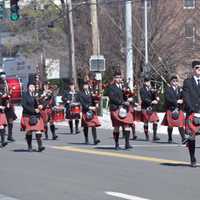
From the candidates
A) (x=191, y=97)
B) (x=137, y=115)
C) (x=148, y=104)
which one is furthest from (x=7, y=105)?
(x=191, y=97)

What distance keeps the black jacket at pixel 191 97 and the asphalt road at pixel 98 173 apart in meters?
1.14

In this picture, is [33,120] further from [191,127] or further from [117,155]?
[191,127]

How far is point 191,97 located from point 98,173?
7.16 ft

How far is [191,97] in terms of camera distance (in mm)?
14164

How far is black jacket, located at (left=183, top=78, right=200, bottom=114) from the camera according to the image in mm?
14125

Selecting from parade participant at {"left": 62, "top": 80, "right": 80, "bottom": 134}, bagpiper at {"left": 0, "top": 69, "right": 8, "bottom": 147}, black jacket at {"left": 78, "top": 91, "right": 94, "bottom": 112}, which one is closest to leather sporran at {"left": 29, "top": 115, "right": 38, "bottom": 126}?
bagpiper at {"left": 0, "top": 69, "right": 8, "bottom": 147}

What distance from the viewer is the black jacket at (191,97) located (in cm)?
1412

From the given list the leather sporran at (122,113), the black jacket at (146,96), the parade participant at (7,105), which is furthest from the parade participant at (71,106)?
the leather sporran at (122,113)

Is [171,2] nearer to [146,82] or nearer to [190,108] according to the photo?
[146,82]

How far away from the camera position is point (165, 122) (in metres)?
21.5

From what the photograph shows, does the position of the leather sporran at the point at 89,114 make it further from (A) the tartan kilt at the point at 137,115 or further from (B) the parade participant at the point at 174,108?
(A) the tartan kilt at the point at 137,115

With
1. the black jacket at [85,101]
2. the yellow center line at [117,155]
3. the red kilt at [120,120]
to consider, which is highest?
the black jacket at [85,101]

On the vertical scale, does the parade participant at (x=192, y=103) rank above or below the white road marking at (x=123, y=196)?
above

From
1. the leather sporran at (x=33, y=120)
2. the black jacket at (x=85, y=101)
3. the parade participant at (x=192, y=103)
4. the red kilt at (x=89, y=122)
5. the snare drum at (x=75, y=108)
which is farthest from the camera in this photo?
the snare drum at (x=75, y=108)
